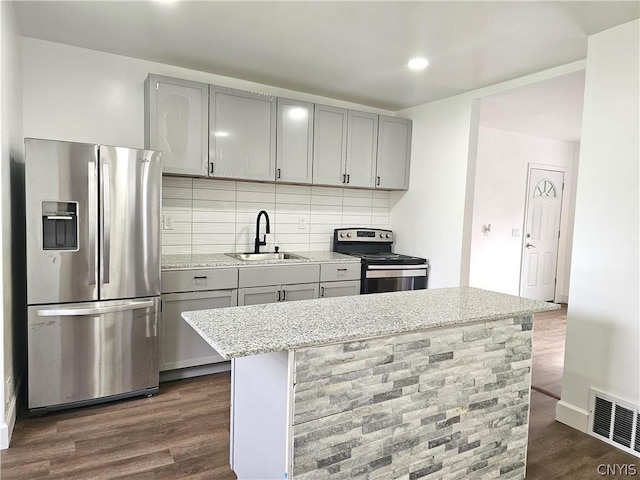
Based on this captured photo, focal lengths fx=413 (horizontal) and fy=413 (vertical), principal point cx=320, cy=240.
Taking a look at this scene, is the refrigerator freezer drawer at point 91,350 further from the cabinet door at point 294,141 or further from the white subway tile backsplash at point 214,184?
the cabinet door at point 294,141

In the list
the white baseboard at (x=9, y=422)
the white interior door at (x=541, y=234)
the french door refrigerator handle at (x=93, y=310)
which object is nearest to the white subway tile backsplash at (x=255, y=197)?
the french door refrigerator handle at (x=93, y=310)

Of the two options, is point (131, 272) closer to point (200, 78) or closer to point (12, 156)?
point (12, 156)

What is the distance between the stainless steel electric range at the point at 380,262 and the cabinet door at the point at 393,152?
56 centimetres

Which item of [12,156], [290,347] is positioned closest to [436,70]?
[290,347]

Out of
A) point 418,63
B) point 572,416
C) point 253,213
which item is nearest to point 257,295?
point 253,213

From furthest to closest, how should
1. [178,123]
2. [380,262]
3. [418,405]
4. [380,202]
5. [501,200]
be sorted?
[501,200] → [380,202] → [380,262] → [178,123] → [418,405]

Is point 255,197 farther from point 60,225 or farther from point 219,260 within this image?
point 60,225

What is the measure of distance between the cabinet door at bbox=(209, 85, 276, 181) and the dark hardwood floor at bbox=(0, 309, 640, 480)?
1.77m

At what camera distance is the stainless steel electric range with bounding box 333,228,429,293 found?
386 cm

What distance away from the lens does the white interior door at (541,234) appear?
6113mm

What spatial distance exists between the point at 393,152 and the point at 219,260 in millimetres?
2111

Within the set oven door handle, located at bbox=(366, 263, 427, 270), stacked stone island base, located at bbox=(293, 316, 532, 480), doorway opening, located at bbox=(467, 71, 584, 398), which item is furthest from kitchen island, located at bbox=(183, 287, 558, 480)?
doorway opening, located at bbox=(467, 71, 584, 398)

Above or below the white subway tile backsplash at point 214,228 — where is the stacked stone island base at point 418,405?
below

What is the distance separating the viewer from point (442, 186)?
3982 millimetres
